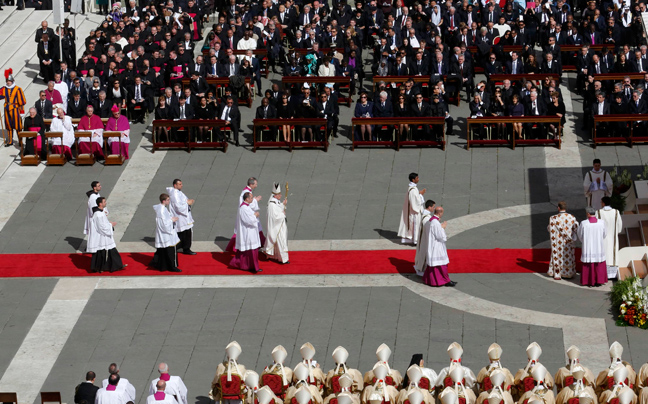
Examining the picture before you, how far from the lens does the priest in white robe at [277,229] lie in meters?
27.5

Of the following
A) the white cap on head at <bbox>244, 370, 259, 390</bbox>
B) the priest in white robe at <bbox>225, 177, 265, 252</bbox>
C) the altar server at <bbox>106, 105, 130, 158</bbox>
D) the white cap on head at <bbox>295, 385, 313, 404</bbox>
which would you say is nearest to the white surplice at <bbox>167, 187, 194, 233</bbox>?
the priest in white robe at <bbox>225, 177, 265, 252</bbox>

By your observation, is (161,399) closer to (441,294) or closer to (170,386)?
(170,386)

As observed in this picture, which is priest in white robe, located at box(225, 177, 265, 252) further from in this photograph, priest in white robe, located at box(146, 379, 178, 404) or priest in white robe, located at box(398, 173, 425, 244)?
priest in white robe, located at box(146, 379, 178, 404)

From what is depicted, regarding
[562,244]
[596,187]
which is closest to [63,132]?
[596,187]

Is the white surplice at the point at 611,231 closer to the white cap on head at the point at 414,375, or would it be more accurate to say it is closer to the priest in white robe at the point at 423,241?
the priest in white robe at the point at 423,241

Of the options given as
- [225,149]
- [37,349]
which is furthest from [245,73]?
[37,349]

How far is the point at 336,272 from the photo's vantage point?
27219 millimetres

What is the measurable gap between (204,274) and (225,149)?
312 inches

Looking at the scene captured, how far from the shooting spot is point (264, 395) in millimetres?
18453

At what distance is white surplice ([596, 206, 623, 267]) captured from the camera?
26.1 m

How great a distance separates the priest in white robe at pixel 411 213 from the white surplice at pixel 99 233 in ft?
21.0

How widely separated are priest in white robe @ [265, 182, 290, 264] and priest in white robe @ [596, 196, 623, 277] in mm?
6579

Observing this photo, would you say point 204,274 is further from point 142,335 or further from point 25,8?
point 25,8

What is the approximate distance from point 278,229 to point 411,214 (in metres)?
3.04
